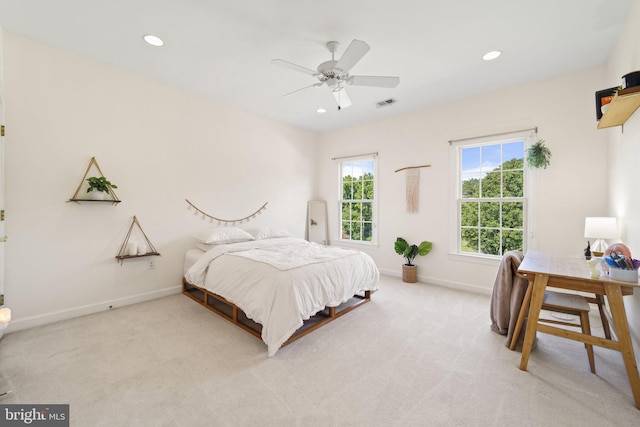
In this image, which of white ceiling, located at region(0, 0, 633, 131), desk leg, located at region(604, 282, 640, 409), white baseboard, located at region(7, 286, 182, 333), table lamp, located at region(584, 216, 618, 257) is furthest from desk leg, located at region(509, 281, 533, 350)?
white baseboard, located at region(7, 286, 182, 333)

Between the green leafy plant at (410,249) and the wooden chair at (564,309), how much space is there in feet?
6.20

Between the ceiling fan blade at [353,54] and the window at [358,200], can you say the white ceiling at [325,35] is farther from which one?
the window at [358,200]

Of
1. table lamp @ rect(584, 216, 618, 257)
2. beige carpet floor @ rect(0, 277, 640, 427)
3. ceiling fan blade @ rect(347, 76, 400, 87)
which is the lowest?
beige carpet floor @ rect(0, 277, 640, 427)

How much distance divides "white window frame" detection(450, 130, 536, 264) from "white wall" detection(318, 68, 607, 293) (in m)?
0.06

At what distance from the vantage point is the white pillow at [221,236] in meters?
3.60

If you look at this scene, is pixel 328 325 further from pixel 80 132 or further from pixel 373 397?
pixel 80 132

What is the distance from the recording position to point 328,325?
8.90 feet

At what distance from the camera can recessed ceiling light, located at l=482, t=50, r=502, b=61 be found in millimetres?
2721

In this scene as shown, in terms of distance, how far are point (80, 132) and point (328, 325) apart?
11.3 ft

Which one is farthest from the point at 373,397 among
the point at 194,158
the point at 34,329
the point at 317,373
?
the point at 194,158

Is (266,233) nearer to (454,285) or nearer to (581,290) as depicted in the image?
(454,285)

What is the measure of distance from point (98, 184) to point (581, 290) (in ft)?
14.6

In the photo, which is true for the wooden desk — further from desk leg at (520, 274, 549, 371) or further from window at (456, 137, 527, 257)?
window at (456, 137, 527, 257)

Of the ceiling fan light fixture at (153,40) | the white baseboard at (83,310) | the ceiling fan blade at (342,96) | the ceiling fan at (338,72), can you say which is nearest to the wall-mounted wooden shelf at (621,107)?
the ceiling fan at (338,72)
